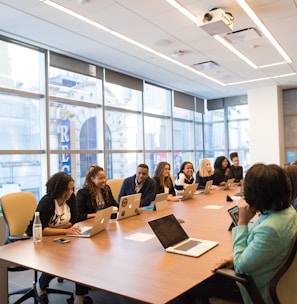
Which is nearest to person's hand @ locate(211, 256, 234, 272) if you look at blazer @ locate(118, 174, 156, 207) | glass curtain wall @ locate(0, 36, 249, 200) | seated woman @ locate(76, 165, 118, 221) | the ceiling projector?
seated woman @ locate(76, 165, 118, 221)

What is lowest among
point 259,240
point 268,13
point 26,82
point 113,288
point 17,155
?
point 113,288

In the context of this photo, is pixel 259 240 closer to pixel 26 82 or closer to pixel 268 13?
pixel 268 13

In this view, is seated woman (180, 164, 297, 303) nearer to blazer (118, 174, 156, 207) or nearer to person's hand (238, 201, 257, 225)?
person's hand (238, 201, 257, 225)

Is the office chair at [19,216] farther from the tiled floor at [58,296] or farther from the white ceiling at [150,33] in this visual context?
the white ceiling at [150,33]

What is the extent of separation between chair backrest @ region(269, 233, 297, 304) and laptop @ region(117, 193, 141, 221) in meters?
1.81

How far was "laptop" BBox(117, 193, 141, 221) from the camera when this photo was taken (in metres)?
3.09

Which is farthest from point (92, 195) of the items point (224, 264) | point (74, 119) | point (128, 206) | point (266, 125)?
point (266, 125)

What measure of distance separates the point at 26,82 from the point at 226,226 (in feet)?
12.2

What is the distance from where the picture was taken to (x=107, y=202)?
139 inches

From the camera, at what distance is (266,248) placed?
1414 mm

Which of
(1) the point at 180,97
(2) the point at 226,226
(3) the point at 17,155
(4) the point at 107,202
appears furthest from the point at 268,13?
(1) the point at 180,97

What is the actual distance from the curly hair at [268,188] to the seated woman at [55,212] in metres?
1.54

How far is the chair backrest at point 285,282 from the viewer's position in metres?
1.42

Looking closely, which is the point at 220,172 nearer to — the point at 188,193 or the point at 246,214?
the point at 188,193
